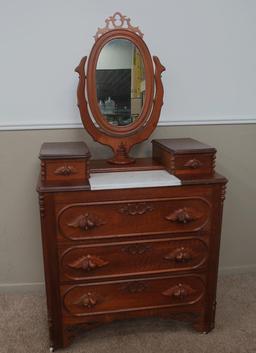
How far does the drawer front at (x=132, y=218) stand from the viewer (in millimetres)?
1450

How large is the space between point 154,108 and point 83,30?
22.4 inches

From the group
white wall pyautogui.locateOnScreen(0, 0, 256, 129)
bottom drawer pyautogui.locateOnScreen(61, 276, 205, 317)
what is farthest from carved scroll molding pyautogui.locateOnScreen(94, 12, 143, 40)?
bottom drawer pyautogui.locateOnScreen(61, 276, 205, 317)

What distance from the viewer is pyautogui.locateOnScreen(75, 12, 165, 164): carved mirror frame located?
1598 millimetres

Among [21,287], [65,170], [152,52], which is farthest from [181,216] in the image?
[21,287]

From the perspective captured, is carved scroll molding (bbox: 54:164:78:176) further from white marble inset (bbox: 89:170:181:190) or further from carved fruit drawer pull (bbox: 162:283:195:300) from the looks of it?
carved fruit drawer pull (bbox: 162:283:195:300)

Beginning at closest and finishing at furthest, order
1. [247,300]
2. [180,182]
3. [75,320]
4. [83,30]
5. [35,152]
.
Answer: [180,182] < [75,320] < [83,30] < [35,152] < [247,300]

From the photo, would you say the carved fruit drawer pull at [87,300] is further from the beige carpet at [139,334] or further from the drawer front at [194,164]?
the drawer front at [194,164]

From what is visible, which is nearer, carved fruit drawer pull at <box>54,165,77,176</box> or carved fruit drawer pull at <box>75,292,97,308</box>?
carved fruit drawer pull at <box>54,165,77,176</box>

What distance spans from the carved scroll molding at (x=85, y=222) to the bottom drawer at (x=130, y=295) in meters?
0.30

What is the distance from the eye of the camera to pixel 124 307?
1.60 meters

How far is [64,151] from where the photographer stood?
149 centimetres

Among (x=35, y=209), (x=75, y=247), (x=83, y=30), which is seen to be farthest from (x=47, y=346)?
(x=83, y=30)

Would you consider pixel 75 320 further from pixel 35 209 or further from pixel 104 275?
pixel 35 209

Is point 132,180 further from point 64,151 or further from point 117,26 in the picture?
point 117,26
